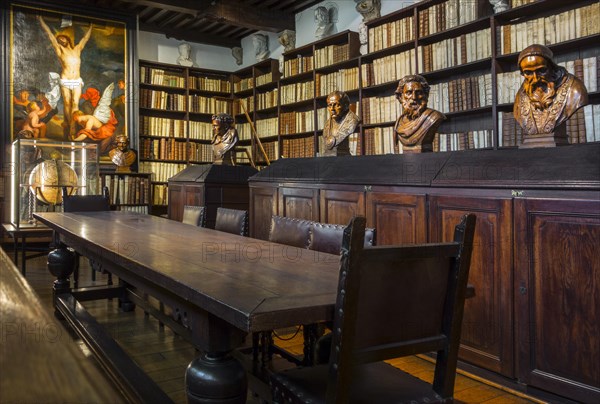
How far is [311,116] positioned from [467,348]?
13.6 ft

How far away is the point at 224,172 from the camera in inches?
199

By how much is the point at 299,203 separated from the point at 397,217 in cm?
96

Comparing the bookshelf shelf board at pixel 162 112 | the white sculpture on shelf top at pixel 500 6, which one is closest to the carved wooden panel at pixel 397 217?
the white sculpture on shelf top at pixel 500 6

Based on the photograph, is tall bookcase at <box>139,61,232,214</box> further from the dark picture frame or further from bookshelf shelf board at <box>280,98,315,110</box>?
bookshelf shelf board at <box>280,98,315,110</box>

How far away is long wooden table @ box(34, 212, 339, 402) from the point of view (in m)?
1.09

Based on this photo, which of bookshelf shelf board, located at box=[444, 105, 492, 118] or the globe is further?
the globe

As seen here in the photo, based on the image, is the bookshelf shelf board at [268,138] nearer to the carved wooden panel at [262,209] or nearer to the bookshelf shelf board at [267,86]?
the bookshelf shelf board at [267,86]

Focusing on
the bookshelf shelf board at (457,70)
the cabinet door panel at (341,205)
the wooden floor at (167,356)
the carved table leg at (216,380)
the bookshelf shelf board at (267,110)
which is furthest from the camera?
the bookshelf shelf board at (267,110)

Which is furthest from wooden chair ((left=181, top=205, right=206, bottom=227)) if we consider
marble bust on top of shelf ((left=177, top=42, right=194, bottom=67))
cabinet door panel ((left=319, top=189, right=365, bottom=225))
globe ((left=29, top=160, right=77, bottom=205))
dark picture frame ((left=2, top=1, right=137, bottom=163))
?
marble bust on top of shelf ((left=177, top=42, right=194, bottom=67))

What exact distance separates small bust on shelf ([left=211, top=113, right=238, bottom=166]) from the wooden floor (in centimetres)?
188

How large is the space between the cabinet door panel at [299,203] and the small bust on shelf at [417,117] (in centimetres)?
69

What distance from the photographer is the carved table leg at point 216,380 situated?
1.28 m

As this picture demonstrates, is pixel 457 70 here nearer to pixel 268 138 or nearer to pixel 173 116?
pixel 268 138

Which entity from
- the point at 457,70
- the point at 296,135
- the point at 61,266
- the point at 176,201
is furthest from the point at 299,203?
the point at 296,135
